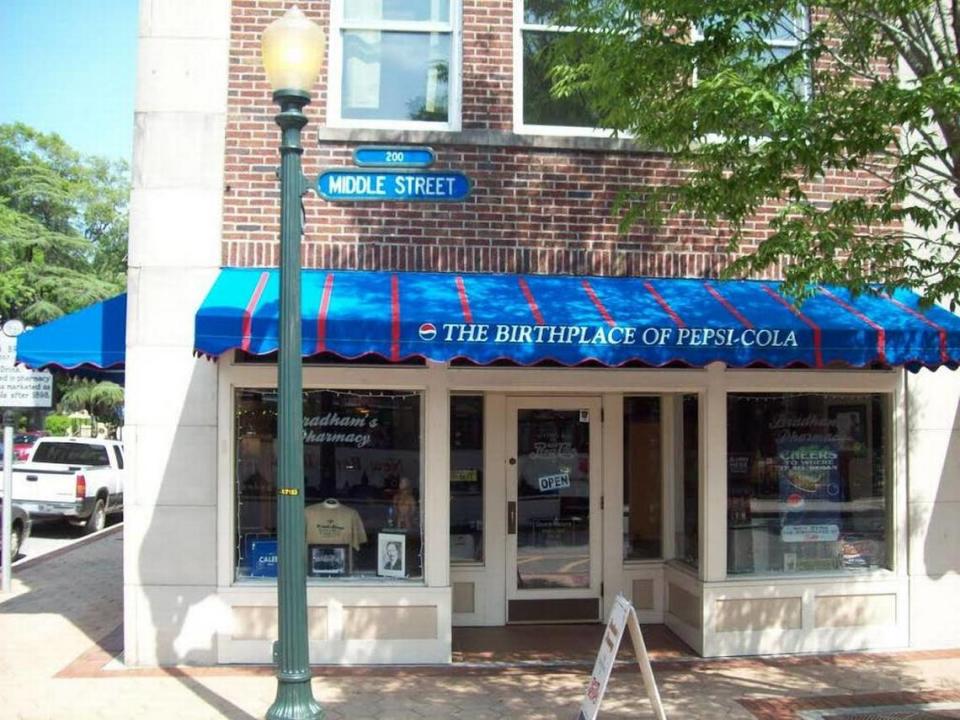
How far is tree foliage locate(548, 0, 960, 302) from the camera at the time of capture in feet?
18.6

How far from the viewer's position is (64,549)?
15234mm

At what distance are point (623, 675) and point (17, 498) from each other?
1251 cm

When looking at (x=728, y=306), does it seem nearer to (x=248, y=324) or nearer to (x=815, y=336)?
(x=815, y=336)

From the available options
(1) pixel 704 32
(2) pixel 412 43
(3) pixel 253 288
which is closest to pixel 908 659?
(1) pixel 704 32

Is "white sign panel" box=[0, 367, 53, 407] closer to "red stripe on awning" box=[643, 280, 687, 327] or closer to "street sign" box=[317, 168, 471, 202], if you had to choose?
"street sign" box=[317, 168, 471, 202]

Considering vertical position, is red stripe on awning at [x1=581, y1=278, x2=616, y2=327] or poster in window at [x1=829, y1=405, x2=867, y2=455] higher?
red stripe on awning at [x1=581, y1=278, x2=616, y2=327]

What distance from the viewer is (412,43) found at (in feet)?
28.5

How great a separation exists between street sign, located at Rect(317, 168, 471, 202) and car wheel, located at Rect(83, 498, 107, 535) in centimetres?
1172

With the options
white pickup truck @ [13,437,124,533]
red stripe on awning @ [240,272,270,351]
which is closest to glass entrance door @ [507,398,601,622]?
red stripe on awning @ [240,272,270,351]

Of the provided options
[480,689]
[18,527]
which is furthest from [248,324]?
[18,527]

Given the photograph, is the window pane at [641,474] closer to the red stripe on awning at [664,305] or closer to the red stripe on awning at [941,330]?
the red stripe on awning at [664,305]

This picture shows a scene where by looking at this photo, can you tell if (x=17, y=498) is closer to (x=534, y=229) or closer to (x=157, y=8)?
(x=157, y=8)

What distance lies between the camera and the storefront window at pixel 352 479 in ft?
26.5

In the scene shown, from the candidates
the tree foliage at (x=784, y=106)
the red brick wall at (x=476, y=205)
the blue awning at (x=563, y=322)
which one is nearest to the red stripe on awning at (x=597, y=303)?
the blue awning at (x=563, y=322)
